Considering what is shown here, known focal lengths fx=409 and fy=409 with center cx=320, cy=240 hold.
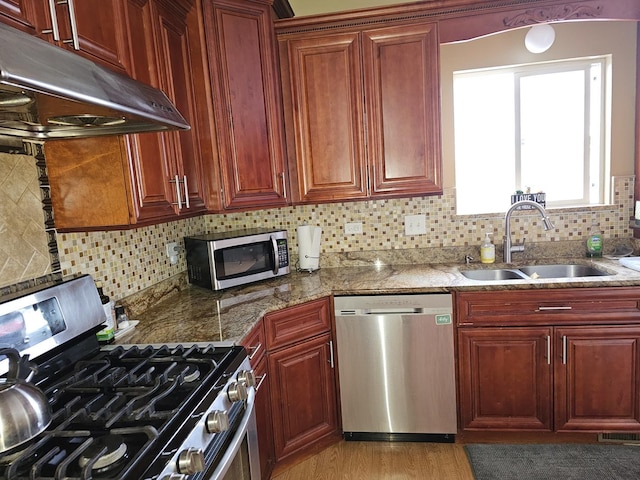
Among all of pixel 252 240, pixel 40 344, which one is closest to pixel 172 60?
pixel 252 240

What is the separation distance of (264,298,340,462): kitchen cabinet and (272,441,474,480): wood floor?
86 millimetres

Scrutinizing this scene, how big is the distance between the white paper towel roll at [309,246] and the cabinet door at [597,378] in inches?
54.1

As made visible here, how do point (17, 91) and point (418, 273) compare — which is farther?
point (418, 273)

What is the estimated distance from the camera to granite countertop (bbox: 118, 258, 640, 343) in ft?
5.53

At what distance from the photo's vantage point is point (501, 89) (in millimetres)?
2732

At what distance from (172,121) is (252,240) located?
102cm

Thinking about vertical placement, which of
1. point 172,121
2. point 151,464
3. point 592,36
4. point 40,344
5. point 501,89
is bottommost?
point 151,464

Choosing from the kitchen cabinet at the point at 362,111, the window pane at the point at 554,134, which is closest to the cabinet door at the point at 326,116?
the kitchen cabinet at the point at 362,111

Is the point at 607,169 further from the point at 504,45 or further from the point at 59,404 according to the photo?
the point at 59,404

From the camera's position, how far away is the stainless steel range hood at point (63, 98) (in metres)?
0.81

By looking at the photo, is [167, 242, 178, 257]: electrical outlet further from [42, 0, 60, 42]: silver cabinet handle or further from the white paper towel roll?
[42, 0, 60, 42]: silver cabinet handle

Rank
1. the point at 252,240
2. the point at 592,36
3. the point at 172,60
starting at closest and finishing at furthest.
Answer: the point at 172,60
the point at 252,240
the point at 592,36

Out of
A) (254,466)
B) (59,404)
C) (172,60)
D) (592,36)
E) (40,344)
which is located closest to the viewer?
(59,404)

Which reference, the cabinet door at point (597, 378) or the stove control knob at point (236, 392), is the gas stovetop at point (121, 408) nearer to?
the stove control knob at point (236, 392)
